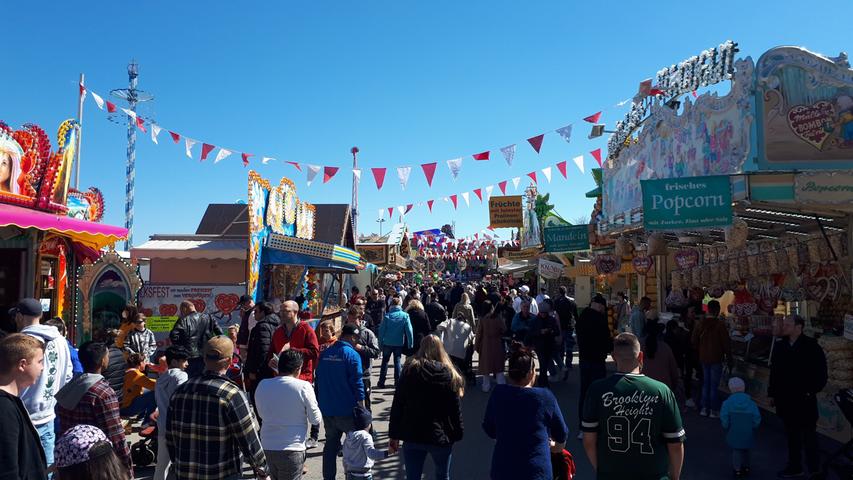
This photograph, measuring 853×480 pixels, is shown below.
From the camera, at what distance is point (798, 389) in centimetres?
597

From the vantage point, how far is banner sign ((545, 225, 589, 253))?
623 inches

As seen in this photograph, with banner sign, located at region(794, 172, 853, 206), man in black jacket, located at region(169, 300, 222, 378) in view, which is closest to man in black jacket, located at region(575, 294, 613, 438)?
banner sign, located at region(794, 172, 853, 206)

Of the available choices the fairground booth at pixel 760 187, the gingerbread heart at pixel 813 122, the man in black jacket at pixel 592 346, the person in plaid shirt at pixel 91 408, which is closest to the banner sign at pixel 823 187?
the fairground booth at pixel 760 187

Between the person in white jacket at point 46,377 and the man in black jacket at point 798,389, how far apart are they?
6.46m

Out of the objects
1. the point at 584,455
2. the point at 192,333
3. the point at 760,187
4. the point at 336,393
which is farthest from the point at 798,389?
the point at 192,333

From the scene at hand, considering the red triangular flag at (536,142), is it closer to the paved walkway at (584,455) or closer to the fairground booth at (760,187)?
the fairground booth at (760,187)

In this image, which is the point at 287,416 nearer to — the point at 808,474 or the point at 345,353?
the point at 345,353

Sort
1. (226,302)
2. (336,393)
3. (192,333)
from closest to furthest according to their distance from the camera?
(336,393)
(192,333)
(226,302)

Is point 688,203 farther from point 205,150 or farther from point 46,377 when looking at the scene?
point 205,150

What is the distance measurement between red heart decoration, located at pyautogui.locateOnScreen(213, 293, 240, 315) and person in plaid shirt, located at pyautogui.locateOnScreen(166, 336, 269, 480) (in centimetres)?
913

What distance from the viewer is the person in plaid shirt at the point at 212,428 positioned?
3801 millimetres

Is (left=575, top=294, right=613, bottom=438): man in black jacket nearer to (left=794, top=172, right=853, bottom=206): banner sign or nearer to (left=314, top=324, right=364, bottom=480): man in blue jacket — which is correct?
(left=794, top=172, right=853, bottom=206): banner sign

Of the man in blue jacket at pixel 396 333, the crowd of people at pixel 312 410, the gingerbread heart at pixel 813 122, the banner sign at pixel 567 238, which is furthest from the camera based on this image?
the banner sign at pixel 567 238

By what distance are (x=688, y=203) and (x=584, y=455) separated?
3.66m
